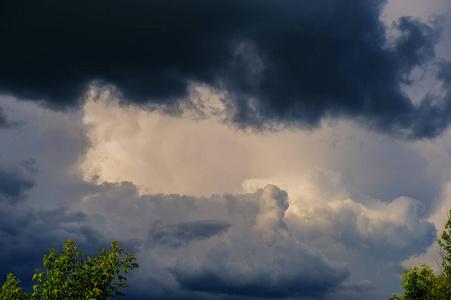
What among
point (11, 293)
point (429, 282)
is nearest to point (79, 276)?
point (11, 293)

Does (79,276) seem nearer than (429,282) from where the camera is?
Yes

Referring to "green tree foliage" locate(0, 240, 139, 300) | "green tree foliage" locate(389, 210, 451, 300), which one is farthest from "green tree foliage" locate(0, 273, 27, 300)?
"green tree foliage" locate(389, 210, 451, 300)

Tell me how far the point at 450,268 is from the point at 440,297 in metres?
4.17

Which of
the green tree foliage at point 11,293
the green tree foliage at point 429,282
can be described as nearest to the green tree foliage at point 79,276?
the green tree foliage at point 11,293

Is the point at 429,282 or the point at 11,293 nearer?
the point at 11,293

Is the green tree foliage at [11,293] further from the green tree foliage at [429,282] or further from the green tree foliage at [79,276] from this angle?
the green tree foliage at [429,282]

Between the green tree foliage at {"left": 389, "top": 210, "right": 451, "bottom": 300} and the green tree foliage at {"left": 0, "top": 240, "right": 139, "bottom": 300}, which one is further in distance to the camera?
the green tree foliage at {"left": 389, "top": 210, "right": 451, "bottom": 300}

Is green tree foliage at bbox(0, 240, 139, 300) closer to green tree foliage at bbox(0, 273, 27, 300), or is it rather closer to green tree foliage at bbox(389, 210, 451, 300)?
green tree foliage at bbox(0, 273, 27, 300)

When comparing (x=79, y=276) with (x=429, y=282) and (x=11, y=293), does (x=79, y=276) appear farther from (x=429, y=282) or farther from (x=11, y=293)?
(x=429, y=282)

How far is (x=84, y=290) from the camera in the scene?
29.3 m

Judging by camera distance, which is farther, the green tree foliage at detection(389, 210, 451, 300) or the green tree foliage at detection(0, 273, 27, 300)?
the green tree foliage at detection(389, 210, 451, 300)

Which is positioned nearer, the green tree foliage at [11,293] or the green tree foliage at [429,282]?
the green tree foliage at [11,293]

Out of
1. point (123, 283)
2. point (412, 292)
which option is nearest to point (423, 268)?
point (412, 292)

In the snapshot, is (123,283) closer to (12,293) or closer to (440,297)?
(12,293)
